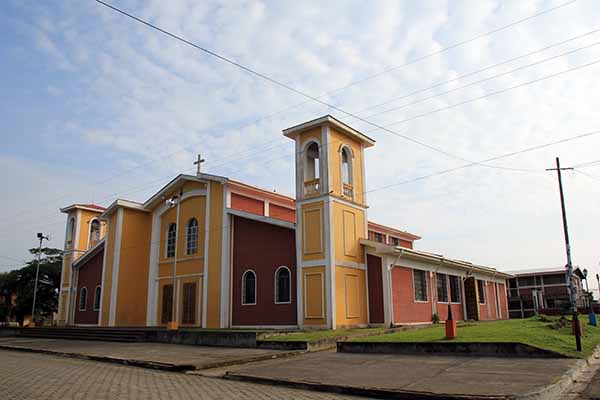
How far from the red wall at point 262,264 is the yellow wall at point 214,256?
804 millimetres

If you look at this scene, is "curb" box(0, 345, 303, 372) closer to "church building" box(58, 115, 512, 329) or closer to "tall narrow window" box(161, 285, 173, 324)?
"church building" box(58, 115, 512, 329)

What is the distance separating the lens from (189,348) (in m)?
17.5

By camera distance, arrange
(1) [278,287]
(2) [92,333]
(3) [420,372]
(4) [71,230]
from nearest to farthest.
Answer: (3) [420,372], (1) [278,287], (2) [92,333], (4) [71,230]

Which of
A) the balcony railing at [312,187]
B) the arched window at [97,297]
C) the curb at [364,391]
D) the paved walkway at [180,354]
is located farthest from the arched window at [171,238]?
the curb at [364,391]

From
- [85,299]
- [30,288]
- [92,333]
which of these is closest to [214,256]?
[92,333]

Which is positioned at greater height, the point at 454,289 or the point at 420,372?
the point at 454,289

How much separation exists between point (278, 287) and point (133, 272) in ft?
36.0

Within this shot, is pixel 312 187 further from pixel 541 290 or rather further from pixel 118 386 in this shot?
pixel 541 290

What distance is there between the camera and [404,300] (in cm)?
2183

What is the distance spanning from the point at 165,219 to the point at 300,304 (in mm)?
11411

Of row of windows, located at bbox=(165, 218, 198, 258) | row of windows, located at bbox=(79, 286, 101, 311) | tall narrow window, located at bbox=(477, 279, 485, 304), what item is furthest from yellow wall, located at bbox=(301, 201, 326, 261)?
row of windows, located at bbox=(79, 286, 101, 311)

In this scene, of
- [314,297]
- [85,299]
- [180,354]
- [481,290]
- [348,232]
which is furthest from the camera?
[85,299]

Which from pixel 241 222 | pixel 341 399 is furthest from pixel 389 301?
pixel 341 399

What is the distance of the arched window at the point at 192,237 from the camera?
26.0 m
